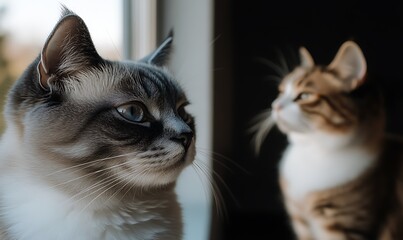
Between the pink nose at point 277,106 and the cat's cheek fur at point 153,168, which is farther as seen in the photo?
the pink nose at point 277,106

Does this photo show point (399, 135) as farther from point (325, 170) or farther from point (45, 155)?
point (45, 155)

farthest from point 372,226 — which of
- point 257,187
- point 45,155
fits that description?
point 45,155

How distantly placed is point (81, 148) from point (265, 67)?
1.37 feet

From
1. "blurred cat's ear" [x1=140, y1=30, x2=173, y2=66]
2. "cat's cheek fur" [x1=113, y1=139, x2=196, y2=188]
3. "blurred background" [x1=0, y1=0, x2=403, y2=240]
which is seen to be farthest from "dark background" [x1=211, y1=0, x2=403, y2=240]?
"cat's cheek fur" [x1=113, y1=139, x2=196, y2=188]

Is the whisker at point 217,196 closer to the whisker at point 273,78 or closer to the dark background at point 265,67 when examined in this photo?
the dark background at point 265,67

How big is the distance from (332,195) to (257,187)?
0.46 ft

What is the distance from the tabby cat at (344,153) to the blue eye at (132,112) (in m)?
0.30

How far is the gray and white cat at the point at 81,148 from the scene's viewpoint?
0.51m

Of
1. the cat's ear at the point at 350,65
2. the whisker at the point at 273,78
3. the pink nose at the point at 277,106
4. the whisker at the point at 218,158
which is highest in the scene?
the cat's ear at the point at 350,65

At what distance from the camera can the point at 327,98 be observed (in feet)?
2.45

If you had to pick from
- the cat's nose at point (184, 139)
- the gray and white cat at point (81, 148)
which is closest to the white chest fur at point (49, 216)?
the gray and white cat at point (81, 148)

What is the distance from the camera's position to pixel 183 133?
54 cm

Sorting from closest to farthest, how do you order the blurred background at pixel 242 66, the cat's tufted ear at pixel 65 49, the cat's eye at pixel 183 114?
the cat's tufted ear at pixel 65 49
the cat's eye at pixel 183 114
the blurred background at pixel 242 66

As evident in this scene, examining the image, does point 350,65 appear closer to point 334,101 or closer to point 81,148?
point 334,101
